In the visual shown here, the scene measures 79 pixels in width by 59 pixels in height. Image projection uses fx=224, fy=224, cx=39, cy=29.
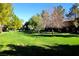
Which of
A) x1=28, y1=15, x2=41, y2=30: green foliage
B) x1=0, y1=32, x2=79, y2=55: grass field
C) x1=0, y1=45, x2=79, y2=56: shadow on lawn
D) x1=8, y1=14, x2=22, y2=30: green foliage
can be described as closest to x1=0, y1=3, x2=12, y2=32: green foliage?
x1=8, y1=14, x2=22, y2=30: green foliage

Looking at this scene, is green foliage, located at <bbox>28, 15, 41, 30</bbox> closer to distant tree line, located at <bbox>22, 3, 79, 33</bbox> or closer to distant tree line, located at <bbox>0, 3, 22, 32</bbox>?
distant tree line, located at <bbox>22, 3, 79, 33</bbox>

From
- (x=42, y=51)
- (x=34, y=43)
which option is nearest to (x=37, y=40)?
(x=34, y=43)

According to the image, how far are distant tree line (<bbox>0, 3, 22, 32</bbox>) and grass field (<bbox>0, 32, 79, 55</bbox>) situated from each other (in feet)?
0.76

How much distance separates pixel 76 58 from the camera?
19.3 ft

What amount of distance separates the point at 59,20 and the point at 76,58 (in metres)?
1.17

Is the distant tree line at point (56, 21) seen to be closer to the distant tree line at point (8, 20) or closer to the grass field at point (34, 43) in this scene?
the grass field at point (34, 43)

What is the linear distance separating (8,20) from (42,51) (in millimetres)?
1414

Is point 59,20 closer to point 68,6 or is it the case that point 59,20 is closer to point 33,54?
point 68,6

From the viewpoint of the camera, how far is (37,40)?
6.32 metres

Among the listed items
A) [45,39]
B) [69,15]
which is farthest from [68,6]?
[45,39]

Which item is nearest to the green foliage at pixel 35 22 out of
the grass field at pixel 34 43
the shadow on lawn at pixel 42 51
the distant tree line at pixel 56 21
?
the distant tree line at pixel 56 21

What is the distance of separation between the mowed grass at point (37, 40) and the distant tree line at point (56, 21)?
192mm

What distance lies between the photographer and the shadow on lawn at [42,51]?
607 cm

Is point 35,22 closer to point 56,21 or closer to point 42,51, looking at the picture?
point 56,21
